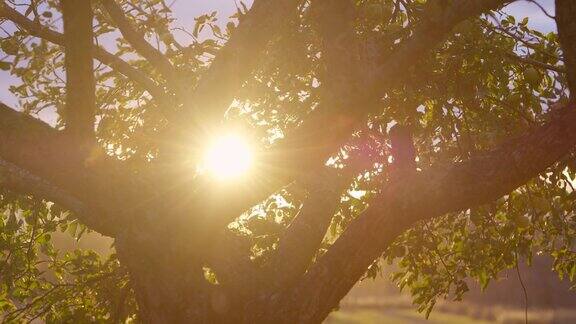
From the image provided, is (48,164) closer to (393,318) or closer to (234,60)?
(234,60)

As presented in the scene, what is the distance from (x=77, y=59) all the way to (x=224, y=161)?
1497mm

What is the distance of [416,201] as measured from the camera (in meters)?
4.30

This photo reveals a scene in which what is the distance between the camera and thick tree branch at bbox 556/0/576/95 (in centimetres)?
396

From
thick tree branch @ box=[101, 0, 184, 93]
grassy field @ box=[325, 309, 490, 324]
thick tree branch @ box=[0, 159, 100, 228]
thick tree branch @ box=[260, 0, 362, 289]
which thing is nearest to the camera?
thick tree branch @ box=[0, 159, 100, 228]

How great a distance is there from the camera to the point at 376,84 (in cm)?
475

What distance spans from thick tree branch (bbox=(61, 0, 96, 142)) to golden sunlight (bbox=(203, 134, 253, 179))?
45.8 inches

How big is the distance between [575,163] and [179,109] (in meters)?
4.34

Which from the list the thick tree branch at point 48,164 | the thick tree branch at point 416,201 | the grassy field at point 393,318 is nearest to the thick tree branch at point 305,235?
the thick tree branch at point 416,201

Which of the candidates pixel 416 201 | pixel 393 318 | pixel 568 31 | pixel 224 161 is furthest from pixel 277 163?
pixel 393 318

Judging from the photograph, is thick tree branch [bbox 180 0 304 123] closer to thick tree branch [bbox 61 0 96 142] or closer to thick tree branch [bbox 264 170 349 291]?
thick tree branch [bbox 61 0 96 142]

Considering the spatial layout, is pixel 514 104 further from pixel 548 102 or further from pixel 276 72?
pixel 276 72

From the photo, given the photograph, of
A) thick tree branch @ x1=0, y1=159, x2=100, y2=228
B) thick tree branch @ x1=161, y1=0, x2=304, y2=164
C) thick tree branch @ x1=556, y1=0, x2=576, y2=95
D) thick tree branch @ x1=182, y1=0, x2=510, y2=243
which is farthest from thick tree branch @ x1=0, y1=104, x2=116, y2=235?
thick tree branch @ x1=556, y1=0, x2=576, y2=95

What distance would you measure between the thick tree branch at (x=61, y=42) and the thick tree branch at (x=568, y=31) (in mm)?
3607

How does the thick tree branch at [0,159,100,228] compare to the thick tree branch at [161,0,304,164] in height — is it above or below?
below
